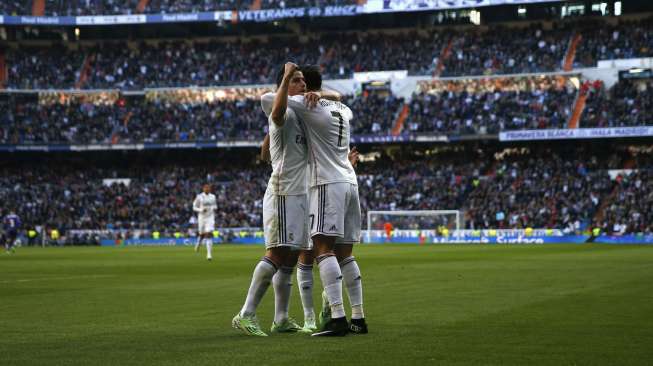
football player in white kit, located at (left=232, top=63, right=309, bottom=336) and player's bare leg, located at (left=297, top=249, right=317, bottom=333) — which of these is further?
player's bare leg, located at (left=297, top=249, right=317, bottom=333)

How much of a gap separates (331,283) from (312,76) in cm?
227

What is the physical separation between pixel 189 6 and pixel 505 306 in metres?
67.4

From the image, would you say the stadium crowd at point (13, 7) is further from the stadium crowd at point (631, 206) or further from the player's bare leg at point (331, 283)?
the player's bare leg at point (331, 283)

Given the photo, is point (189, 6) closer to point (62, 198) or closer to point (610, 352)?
point (62, 198)

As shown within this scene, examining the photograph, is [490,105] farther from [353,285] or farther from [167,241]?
[353,285]

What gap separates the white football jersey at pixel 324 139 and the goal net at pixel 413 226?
161 feet

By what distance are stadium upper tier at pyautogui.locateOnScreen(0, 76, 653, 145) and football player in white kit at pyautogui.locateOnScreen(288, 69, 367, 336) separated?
55.7 metres

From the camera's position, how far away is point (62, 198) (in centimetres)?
7138

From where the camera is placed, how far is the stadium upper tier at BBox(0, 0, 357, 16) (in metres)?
76.8

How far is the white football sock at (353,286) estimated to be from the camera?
10344 millimetres

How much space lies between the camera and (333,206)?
33.9 ft

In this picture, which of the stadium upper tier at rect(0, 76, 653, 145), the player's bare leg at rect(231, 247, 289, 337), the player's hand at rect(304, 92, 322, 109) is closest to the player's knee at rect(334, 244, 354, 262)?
the player's bare leg at rect(231, 247, 289, 337)

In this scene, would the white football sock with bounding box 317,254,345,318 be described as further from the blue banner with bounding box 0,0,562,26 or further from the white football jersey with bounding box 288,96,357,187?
the blue banner with bounding box 0,0,562,26

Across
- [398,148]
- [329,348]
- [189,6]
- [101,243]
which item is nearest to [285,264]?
[329,348]
